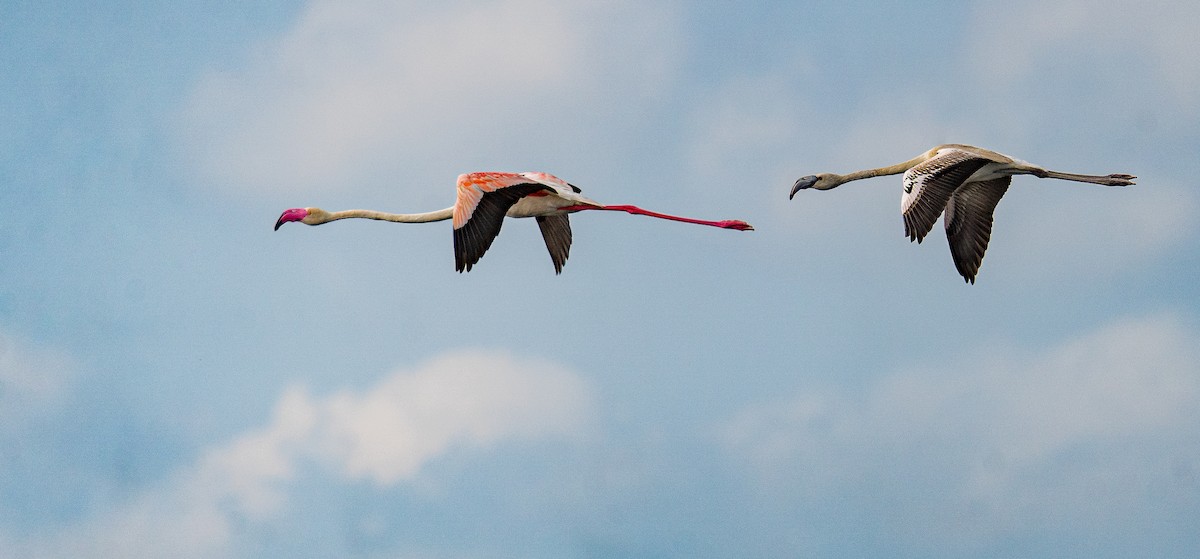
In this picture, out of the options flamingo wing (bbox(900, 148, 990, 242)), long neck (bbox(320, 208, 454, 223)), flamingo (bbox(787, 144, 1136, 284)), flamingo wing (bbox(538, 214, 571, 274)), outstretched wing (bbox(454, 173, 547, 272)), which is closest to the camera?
outstretched wing (bbox(454, 173, 547, 272))

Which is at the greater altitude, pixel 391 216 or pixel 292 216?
pixel 292 216

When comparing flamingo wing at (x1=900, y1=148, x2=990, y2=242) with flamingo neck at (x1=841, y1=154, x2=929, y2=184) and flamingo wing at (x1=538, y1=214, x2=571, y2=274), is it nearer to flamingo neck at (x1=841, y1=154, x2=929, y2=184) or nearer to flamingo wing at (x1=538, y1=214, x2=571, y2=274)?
flamingo neck at (x1=841, y1=154, x2=929, y2=184)

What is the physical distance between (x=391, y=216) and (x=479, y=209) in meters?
5.34

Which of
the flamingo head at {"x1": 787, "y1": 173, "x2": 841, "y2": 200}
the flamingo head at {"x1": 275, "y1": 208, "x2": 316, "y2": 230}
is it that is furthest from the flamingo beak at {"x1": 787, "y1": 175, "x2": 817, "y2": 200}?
the flamingo head at {"x1": 275, "y1": 208, "x2": 316, "y2": 230}

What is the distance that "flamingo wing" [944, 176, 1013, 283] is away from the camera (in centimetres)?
3475

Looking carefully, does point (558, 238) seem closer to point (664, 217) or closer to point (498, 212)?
point (664, 217)

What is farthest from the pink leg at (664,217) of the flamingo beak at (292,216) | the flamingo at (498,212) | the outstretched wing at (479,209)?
the flamingo beak at (292,216)

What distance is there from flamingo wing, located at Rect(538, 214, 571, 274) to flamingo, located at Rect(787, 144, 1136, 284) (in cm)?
491

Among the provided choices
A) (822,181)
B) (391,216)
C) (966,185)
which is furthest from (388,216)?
(966,185)

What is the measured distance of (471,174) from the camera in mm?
31156

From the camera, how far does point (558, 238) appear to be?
36.1m

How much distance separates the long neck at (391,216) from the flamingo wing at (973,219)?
1038cm

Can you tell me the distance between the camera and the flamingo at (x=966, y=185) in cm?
3247

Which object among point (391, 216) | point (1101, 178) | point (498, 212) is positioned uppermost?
point (391, 216)
